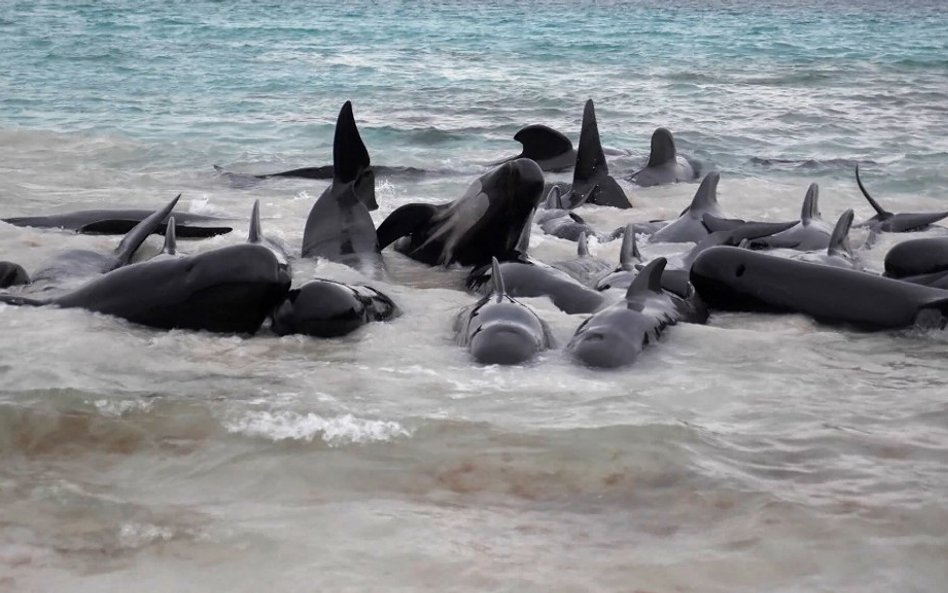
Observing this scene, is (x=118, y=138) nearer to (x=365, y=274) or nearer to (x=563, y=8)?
(x=365, y=274)

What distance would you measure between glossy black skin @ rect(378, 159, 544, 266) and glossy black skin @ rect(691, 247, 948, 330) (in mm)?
1243

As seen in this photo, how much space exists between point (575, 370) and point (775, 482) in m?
1.30

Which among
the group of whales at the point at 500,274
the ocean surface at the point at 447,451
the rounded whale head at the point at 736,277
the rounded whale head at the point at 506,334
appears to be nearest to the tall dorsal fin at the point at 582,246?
the group of whales at the point at 500,274

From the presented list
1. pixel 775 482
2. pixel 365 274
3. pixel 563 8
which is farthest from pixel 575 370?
pixel 563 8

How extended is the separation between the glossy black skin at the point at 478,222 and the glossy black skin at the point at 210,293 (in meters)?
1.83

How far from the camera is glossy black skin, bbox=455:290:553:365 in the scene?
5.42 metres

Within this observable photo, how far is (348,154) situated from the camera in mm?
7852

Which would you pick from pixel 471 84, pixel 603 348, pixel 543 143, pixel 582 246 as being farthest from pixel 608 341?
pixel 471 84

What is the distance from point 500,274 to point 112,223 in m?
3.79

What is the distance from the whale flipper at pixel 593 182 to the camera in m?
9.98

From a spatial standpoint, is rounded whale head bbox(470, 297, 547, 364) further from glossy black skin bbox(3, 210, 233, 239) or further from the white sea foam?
glossy black skin bbox(3, 210, 233, 239)

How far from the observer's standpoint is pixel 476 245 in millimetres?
7531

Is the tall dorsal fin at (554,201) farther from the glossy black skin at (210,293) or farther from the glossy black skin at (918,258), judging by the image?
the glossy black skin at (210,293)

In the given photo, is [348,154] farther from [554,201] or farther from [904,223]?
[904,223]
